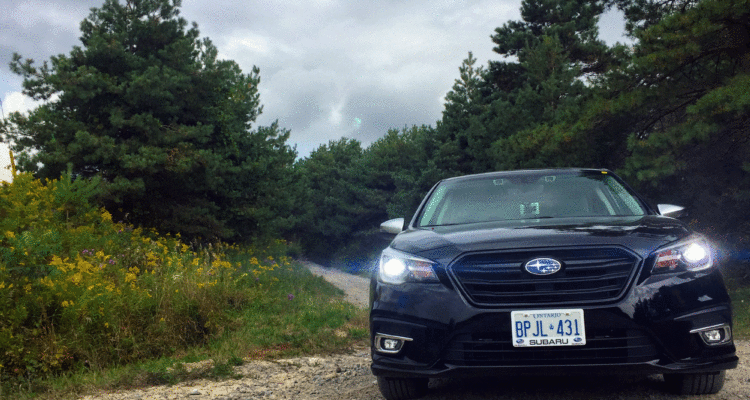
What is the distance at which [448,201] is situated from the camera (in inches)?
209

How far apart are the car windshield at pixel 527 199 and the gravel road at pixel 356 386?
1.19 meters

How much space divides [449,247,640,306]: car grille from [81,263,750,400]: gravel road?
92 centimetres

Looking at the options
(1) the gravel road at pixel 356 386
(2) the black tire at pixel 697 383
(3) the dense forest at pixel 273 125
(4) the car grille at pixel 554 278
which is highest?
(3) the dense forest at pixel 273 125

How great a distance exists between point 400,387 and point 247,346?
134 inches

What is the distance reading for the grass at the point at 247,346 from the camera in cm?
541

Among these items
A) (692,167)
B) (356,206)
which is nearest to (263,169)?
(692,167)

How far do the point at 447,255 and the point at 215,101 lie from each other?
19.7 meters

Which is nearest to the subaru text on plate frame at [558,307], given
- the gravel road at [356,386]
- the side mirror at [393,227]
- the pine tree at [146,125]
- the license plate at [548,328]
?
the license plate at [548,328]

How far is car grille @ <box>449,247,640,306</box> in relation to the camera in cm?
348

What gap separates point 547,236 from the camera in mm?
3678

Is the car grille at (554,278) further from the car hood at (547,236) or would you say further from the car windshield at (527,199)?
the car windshield at (527,199)

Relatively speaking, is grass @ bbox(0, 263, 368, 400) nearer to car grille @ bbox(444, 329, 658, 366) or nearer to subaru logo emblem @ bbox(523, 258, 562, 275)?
car grille @ bbox(444, 329, 658, 366)

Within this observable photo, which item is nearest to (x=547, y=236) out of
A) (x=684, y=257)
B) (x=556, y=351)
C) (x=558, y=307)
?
(x=558, y=307)

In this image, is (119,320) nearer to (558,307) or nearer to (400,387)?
(400,387)
